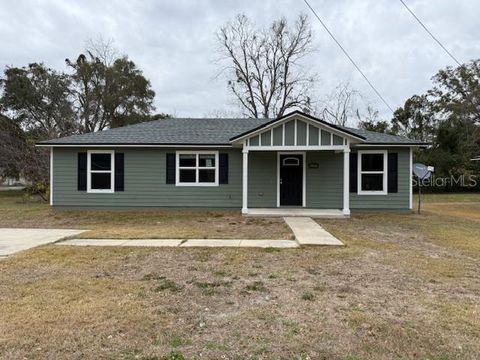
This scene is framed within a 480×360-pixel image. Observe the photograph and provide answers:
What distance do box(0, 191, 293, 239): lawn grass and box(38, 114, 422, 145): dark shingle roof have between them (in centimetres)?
252

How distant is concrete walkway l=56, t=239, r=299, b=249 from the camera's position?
321 inches

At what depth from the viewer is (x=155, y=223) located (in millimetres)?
12281

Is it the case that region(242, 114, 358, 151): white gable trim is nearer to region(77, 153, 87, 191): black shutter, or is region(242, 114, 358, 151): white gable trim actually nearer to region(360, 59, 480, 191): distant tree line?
region(77, 153, 87, 191): black shutter

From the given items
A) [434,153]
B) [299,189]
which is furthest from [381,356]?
[434,153]

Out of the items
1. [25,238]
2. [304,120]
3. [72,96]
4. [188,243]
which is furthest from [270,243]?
[72,96]

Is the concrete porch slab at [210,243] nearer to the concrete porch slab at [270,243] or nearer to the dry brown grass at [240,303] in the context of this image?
the concrete porch slab at [270,243]

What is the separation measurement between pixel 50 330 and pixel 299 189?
12.0 metres

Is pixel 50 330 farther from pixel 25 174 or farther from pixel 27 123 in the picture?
pixel 27 123

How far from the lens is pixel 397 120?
43.1 m

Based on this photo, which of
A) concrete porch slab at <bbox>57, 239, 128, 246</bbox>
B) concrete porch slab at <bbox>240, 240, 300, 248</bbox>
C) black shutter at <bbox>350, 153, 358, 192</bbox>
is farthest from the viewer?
black shutter at <bbox>350, 153, 358, 192</bbox>

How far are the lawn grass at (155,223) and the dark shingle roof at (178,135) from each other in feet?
8.28

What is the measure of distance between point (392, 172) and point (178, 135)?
8021 mm

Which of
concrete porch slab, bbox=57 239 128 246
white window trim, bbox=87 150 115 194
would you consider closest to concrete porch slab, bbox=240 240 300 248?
concrete porch slab, bbox=57 239 128 246

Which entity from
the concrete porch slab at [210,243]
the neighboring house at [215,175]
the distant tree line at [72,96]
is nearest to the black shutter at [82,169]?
the neighboring house at [215,175]
